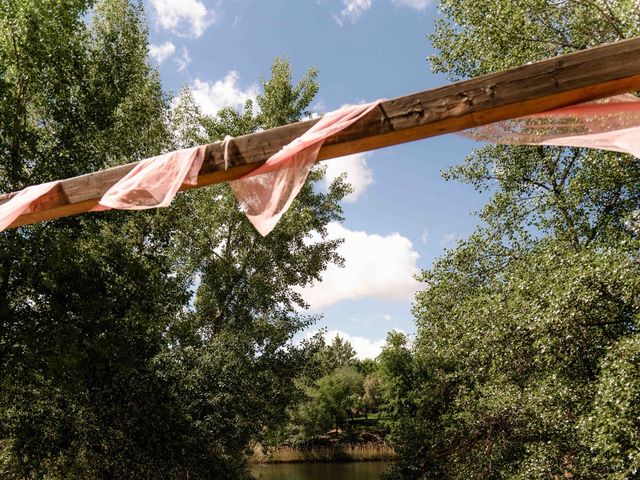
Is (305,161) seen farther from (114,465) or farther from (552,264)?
(114,465)

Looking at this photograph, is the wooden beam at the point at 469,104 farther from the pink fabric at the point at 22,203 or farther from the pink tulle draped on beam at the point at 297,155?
the pink fabric at the point at 22,203

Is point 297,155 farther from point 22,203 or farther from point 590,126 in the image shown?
point 22,203

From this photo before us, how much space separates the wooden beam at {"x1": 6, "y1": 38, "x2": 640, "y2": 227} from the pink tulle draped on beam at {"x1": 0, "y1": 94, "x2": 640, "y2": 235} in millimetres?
70

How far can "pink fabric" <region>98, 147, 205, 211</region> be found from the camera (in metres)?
2.96

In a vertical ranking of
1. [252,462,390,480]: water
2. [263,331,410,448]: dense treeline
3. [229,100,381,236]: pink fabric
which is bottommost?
[252,462,390,480]: water

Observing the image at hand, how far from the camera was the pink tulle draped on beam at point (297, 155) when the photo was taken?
2.44 metres

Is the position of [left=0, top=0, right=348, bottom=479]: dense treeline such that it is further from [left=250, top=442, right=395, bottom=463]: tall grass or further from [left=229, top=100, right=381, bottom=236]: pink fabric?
[left=250, top=442, right=395, bottom=463]: tall grass

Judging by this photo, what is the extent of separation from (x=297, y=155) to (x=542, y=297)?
754cm

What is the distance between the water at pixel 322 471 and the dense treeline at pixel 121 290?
13.5 meters

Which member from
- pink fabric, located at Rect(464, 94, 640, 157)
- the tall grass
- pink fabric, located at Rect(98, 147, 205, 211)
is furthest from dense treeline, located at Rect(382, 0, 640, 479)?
the tall grass

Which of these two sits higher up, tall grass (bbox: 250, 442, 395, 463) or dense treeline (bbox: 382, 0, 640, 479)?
dense treeline (bbox: 382, 0, 640, 479)

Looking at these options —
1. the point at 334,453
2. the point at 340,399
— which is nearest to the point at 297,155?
the point at 334,453

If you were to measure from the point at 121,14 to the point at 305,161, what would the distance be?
13.5m

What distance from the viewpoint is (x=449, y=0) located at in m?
11.7
